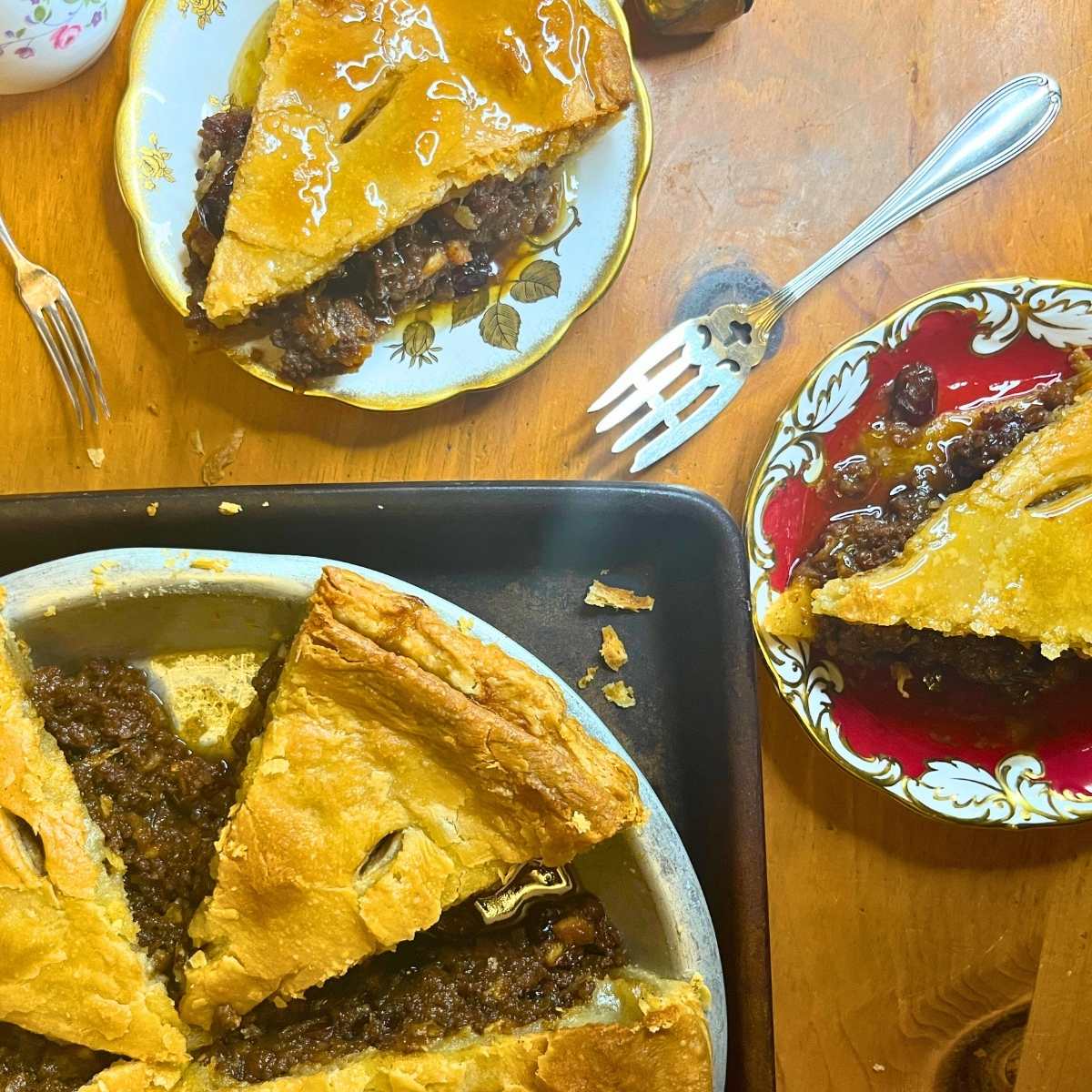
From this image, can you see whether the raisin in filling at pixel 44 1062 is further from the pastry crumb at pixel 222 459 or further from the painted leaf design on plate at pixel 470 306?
the painted leaf design on plate at pixel 470 306

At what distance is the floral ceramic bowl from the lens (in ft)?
6.22

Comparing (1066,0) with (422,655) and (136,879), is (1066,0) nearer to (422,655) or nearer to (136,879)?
(422,655)

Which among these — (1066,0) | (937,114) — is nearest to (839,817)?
(937,114)

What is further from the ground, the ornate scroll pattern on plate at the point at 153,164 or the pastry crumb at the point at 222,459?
the ornate scroll pattern on plate at the point at 153,164

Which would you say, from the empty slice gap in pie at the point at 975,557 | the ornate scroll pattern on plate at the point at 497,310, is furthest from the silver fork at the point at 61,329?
the empty slice gap in pie at the point at 975,557

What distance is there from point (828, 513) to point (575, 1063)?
1.27 meters

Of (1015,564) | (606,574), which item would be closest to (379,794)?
(606,574)

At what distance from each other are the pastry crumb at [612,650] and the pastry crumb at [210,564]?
847 mm

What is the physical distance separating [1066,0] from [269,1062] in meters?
3.01

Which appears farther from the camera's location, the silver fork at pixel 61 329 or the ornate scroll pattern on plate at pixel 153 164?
the silver fork at pixel 61 329

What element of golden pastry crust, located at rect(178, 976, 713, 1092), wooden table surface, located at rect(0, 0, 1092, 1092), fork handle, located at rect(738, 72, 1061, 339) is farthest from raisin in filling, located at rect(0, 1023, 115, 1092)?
fork handle, located at rect(738, 72, 1061, 339)

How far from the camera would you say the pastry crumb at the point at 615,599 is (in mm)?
2090

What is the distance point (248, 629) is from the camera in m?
1.89

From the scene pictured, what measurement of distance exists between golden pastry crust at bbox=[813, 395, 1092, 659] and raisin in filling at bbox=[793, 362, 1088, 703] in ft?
0.26
